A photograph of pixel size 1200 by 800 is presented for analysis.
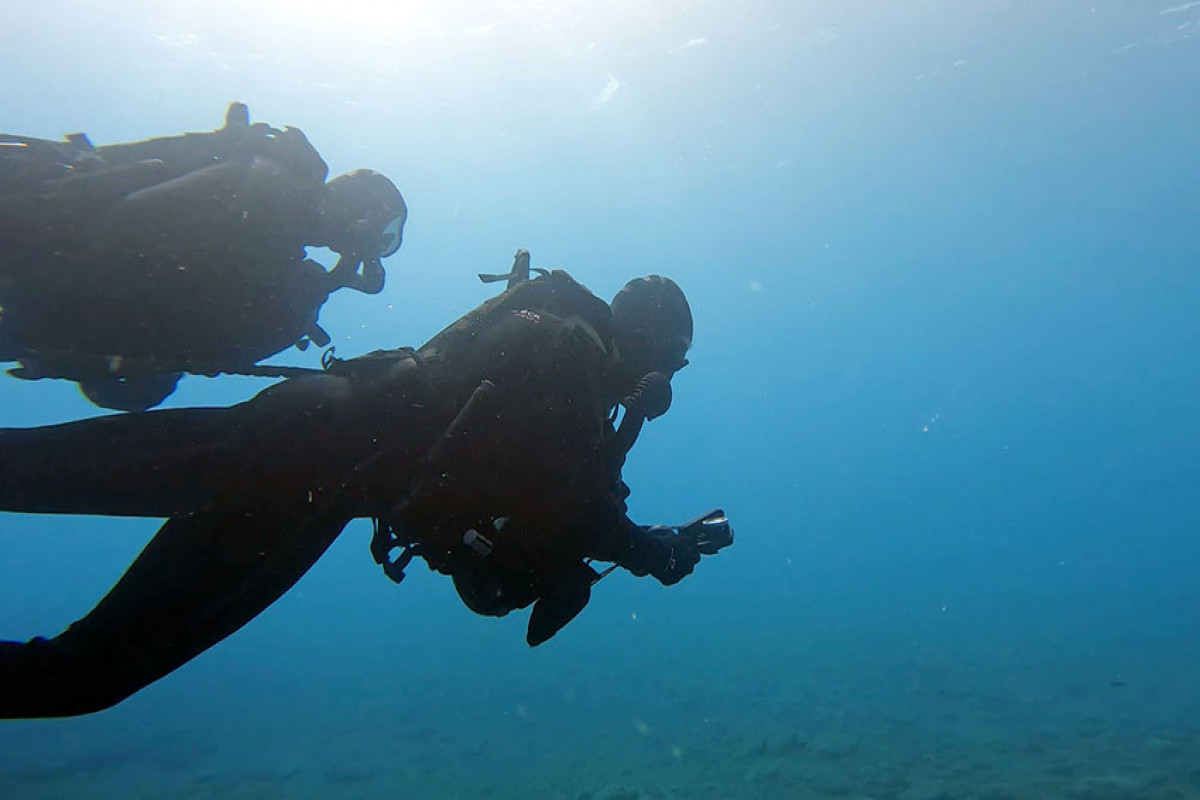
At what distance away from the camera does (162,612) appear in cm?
237

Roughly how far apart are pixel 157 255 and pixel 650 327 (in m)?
2.50

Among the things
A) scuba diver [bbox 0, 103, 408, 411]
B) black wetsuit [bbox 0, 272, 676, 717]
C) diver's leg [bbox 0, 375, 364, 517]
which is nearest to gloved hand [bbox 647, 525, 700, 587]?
black wetsuit [bbox 0, 272, 676, 717]

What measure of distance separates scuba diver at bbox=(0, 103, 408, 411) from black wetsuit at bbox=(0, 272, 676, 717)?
0.45m

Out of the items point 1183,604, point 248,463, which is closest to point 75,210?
point 248,463

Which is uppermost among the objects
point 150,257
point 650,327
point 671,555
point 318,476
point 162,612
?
point 650,327

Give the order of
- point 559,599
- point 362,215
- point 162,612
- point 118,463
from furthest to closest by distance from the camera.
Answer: point 362,215 < point 559,599 < point 118,463 < point 162,612

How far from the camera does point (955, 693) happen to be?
20.2m

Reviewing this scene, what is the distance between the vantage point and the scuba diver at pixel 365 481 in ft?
7.85

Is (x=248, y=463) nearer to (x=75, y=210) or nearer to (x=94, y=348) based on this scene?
(x=94, y=348)

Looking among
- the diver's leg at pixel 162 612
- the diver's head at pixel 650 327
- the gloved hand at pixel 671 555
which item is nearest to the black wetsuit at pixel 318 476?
the diver's leg at pixel 162 612

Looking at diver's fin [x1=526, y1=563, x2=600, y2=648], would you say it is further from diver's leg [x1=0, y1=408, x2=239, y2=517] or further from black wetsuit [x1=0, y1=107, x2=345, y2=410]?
black wetsuit [x1=0, y1=107, x2=345, y2=410]

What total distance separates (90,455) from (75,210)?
1.03 meters

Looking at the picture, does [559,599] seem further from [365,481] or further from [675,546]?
[365,481]

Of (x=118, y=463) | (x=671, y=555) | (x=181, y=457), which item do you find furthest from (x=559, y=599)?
(x=118, y=463)
